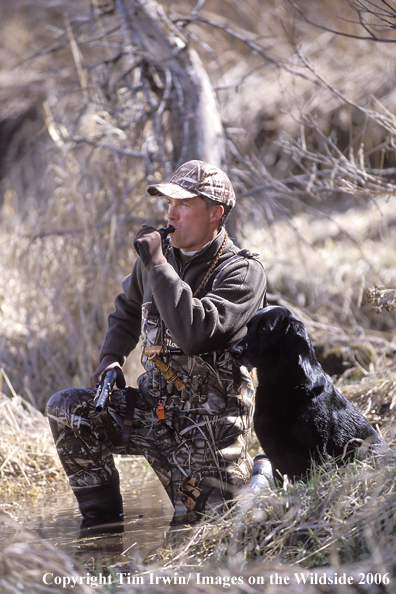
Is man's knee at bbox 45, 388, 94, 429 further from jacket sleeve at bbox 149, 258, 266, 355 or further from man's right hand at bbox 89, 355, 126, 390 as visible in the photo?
jacket sleeve at bbox 149, 258, 266, 355

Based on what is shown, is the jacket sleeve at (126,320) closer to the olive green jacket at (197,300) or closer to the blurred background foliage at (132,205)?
the olive green jacket at (197,300)

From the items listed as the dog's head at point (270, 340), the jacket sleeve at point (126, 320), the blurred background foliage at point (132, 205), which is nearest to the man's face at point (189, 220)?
the jacket sleeve at point (126, 320)

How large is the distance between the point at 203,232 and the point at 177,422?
108 centimetres

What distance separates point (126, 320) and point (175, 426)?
78 cm

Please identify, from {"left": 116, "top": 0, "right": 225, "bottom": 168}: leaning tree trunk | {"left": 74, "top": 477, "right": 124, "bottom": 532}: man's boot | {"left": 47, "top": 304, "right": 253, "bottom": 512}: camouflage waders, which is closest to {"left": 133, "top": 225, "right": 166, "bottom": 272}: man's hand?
{"left": 47, "top": 304, "right": 253, "bottom": 512}: camouflage waders

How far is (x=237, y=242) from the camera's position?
17.2 ft

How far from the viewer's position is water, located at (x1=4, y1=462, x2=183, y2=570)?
2865 mm

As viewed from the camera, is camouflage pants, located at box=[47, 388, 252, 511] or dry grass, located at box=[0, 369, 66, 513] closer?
camouflage pants, located at box=[47, 388, 252, 511]

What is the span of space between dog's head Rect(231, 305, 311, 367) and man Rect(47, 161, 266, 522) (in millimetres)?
113

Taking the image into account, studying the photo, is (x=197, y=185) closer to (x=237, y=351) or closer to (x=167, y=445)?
(x=237, y=351)

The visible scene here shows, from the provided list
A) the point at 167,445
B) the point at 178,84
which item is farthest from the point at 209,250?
the point at 178,84

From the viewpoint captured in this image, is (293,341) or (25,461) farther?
(25,461)

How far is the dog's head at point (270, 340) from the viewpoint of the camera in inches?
118

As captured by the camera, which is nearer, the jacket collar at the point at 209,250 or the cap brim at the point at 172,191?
the cap brim at the point at 172,191
